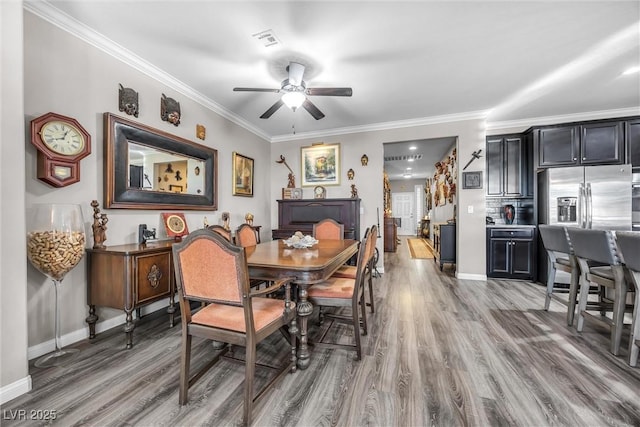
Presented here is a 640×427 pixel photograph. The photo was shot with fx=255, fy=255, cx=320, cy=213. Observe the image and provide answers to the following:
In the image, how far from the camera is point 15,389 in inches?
59.0

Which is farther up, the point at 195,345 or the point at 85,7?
the point at 85,7

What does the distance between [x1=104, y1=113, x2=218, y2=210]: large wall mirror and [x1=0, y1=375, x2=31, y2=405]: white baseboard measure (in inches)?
54.5

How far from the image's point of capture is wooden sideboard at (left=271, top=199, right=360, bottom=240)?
178 inches

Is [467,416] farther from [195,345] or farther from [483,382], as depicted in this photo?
[195,345]

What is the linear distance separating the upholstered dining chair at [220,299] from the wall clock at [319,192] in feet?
11.8

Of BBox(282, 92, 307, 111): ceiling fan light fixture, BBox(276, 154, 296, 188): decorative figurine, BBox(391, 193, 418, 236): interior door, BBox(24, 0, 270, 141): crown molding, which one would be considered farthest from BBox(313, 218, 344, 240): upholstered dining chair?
BBox(391, 193, 418, 236): interior door

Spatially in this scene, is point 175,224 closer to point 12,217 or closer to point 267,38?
point 12,217

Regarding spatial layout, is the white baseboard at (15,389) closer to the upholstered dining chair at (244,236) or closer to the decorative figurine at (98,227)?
the decorative figurine at (98,227)

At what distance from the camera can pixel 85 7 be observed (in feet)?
6.59

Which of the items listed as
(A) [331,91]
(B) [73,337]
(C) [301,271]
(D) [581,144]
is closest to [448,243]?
(D) [581,144]

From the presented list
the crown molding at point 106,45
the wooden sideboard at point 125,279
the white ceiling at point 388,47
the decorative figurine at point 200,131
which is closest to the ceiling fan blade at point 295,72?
the white ceiling at point 388,47

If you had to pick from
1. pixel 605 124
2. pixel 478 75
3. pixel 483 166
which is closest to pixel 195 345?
pixel 478 75

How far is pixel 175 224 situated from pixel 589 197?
222 inches

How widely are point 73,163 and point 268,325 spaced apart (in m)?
2.12
